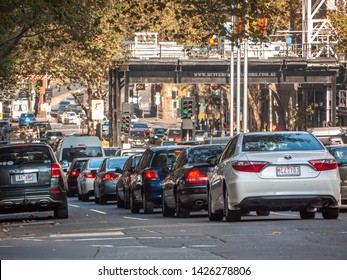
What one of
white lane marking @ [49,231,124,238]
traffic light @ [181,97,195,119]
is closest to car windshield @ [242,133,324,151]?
white lane marking @ [49,231,124,238]

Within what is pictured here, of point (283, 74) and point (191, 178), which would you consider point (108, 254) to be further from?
point (283, 74)

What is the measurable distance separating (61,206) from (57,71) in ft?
156

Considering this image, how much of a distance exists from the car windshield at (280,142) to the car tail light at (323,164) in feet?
1.18

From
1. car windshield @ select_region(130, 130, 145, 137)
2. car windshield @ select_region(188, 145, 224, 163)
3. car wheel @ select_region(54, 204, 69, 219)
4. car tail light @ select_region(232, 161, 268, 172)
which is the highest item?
car tail light @ select_region(232, 161, 268, 172)

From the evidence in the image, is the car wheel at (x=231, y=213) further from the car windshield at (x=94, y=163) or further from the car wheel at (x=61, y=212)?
the car windshield at (x=94, y=163)

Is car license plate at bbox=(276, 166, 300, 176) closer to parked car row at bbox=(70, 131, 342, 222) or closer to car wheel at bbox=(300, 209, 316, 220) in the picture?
parked car row at bbox=(70, 131, 342, 222)

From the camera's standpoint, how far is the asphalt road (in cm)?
1462

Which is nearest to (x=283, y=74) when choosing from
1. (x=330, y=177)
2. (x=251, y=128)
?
(x=251, y=128)

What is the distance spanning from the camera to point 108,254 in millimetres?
14945

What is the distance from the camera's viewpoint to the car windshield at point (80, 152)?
50969 millimetres

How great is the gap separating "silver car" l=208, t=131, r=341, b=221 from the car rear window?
6224mm

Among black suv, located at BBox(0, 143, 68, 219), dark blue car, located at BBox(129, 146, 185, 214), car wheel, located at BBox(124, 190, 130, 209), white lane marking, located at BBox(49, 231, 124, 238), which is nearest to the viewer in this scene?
white lane marking, located at BBox(49, 231, 124, 238)

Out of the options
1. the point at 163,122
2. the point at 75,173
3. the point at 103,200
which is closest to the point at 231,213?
the point at 103,200

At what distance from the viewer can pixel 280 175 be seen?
67.2 ft
